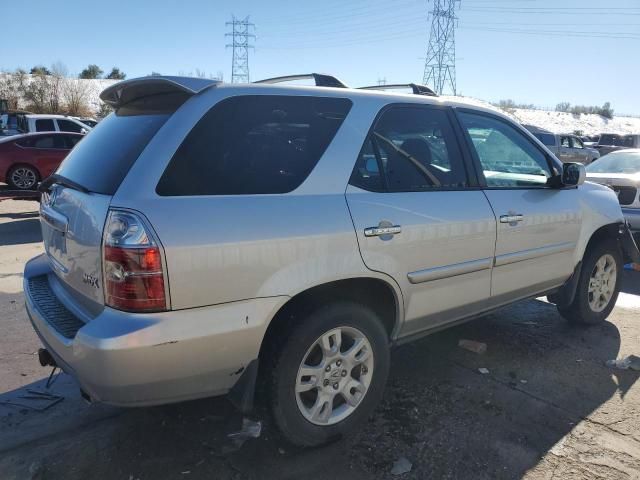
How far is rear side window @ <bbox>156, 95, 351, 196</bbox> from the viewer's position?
7.60 feet

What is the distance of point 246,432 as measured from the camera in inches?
117

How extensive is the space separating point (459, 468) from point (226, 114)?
217 centimetres

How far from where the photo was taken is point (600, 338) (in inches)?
180

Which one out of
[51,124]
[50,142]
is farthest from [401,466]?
[51,124]

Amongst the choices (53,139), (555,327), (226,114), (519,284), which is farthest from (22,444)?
(53,139)

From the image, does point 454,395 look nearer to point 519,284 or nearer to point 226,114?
point 519,284

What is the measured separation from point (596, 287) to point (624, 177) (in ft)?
12.5

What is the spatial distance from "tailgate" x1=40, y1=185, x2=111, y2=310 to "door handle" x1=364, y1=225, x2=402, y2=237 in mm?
1276

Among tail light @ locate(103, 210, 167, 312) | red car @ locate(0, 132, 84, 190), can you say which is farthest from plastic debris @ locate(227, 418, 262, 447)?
red car @ locate(0, 132, 84, 190)

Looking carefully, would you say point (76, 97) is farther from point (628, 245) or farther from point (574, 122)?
point (574, 122)

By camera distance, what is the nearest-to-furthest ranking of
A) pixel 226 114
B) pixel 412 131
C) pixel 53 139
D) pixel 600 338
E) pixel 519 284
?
pixel 226 114
pixel 412 131
pixel 519 284
pixel 600 338
pixel 53 139

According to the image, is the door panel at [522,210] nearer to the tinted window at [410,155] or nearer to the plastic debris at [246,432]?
the tinted window at [410,155]

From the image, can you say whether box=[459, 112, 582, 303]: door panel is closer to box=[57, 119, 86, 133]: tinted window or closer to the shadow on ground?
the shadow on ground

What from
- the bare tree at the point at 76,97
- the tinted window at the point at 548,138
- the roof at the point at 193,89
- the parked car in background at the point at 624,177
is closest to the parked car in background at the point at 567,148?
the tinted window at the point at 548,138
